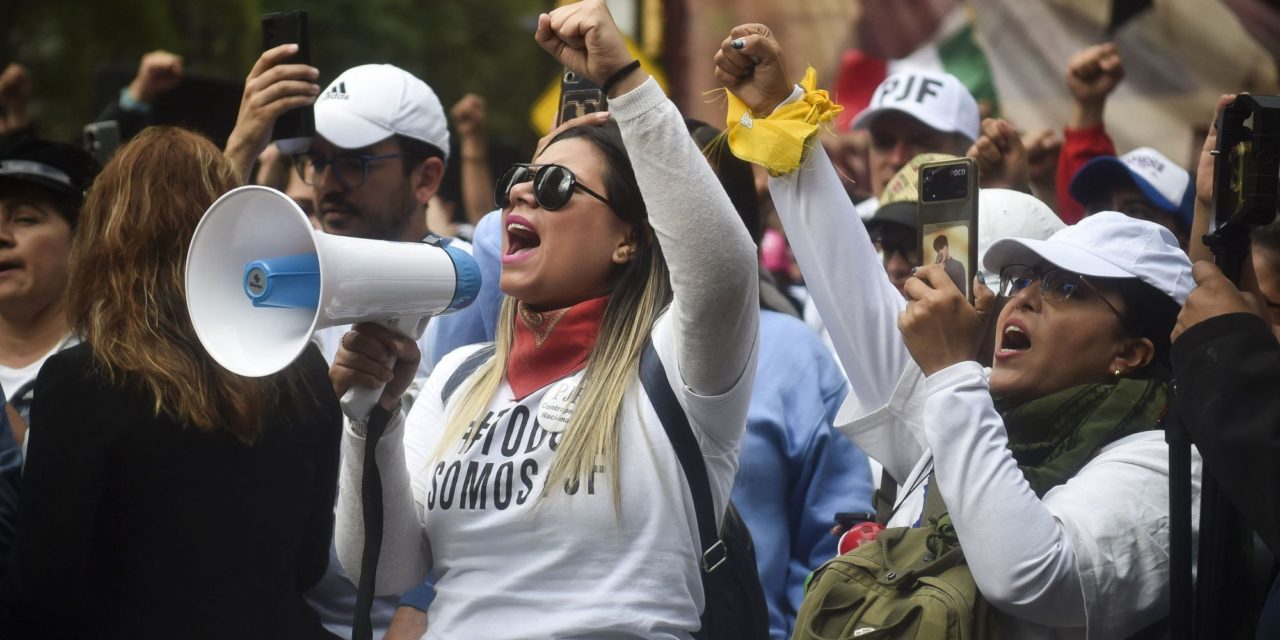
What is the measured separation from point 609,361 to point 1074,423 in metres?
0.91

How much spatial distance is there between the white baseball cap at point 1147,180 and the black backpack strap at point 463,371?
238 centimetres

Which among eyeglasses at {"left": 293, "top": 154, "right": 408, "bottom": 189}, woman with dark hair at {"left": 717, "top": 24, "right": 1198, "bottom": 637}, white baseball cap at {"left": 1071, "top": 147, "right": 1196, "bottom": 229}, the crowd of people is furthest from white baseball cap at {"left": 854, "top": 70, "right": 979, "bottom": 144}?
woman with dark hair at {"left": 717, "top": 24, "right": 1198, "bottom": 637}

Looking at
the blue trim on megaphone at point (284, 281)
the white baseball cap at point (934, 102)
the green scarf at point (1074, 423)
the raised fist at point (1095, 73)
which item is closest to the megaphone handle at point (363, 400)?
the blue trim on megaphone at point (284, 281)

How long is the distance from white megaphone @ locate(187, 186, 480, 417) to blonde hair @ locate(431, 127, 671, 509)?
0.23 meters

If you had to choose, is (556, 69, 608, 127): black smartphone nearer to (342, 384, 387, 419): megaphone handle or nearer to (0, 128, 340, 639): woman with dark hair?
(0, 128, 340, 639): woman with dark hair

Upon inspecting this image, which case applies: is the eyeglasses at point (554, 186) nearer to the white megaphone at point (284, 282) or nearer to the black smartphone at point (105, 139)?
the white megaphone at point (284, 282)

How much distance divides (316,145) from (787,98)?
2399mm

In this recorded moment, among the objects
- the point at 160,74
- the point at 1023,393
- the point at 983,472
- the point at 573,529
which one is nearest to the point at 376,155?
the point at 160,74

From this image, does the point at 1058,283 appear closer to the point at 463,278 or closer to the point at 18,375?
the point at 463,278

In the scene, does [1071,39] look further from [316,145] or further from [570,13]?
[570,13]

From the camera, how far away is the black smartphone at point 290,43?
421 centimetres

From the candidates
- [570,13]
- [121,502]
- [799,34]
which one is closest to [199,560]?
[121,502]

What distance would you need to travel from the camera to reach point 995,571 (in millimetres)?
2707

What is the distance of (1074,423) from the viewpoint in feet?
10.0
